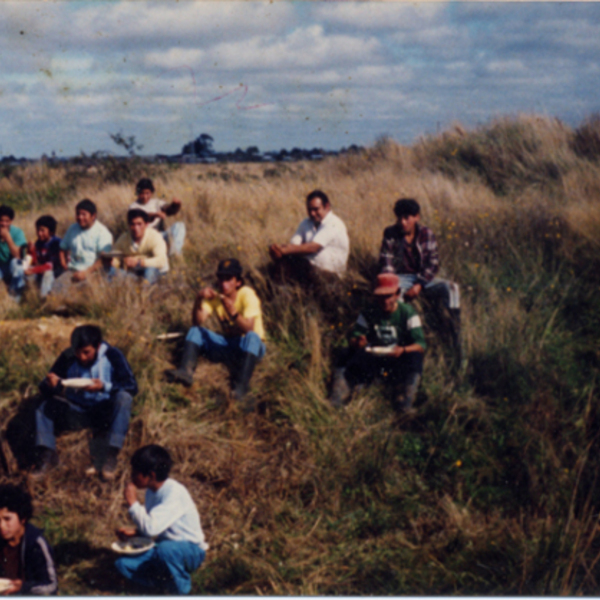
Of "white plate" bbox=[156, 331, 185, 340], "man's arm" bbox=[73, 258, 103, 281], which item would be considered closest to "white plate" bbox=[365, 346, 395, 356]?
"white plate" bbox=[156, 331, 185, 340]

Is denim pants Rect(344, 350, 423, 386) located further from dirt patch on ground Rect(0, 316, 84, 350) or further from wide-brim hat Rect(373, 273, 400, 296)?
dirt patch on ground Rect(0, 316, 84, 350)

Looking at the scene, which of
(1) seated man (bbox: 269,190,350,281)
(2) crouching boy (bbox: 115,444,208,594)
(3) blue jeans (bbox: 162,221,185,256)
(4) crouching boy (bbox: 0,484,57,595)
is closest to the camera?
(4) crouching boy (bbox: 0,484,57,595)

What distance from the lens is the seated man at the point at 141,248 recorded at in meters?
6.88

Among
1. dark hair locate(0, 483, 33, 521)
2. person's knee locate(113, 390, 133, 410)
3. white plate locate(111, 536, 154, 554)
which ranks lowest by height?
white plate locate(111, 536, 154, 554)

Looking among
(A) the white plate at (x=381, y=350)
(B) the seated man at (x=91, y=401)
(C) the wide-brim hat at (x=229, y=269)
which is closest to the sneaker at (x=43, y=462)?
(B) the seated man at (x=91, y=401)

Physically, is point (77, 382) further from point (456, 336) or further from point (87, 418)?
point (456, 336)

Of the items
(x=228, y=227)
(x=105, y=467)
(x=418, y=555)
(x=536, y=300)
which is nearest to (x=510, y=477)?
(x=418, y=555)

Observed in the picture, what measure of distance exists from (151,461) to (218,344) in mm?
1928

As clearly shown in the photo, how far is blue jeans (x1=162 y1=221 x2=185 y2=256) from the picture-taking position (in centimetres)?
773

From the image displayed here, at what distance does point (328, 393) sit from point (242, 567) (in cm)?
172

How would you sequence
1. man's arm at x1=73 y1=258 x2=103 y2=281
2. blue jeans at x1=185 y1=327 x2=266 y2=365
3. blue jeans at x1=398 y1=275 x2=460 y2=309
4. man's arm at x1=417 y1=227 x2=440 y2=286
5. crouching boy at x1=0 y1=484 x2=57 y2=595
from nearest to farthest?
crouching boy at x1=0 y1=484 x2=57 y2=595 < blue jeans at x1=185 y1=327 x2=266 y2=365 < blue jeans at x1=398 y1=275 x2=460 y2=309 < man's arm at x1=417 y1=227 x2=440 y2=286 < man's arm at x1=73 y1=258 x2=103 y2=281

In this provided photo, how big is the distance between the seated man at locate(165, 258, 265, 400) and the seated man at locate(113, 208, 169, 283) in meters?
1.51

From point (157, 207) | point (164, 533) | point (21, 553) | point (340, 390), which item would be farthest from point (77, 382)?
point (157, 207)

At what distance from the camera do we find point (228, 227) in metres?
8.30
